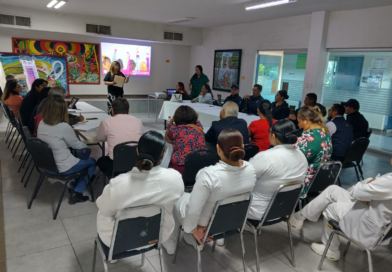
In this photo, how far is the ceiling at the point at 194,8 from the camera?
5.08m

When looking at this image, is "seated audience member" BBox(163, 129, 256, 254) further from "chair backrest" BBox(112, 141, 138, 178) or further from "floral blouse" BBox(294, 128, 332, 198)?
"chair backrest" BBox(112, 141, 138, 178)

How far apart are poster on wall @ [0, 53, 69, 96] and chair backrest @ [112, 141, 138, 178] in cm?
561

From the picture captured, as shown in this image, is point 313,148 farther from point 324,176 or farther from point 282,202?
point 282,202

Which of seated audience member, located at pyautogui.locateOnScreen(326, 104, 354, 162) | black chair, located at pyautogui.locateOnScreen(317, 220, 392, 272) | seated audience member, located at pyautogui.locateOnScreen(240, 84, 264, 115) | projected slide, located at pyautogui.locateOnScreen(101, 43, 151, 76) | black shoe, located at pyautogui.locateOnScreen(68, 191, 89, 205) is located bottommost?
black shoe, located at pyautogui.locateOnScreen(68, 191, 89, 205)

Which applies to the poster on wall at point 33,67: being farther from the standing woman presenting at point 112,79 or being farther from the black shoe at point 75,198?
the black shoe at point 75,198

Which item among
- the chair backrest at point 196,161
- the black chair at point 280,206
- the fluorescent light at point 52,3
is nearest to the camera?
the black chair at point 280,206

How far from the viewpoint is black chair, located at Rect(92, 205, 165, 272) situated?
1.50 metres

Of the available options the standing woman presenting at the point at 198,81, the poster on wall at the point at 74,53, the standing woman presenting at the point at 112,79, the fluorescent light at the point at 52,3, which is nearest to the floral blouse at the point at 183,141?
the standing woman presenting at the point at 112,79

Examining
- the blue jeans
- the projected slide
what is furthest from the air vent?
the blue jeans

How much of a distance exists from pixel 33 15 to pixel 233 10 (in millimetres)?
4672

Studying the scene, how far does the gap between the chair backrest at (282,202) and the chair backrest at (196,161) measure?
70 cm

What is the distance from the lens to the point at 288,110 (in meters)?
5.03

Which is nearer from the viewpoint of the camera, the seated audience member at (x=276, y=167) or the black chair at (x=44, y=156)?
the seated audience member at (x=276, y=167)

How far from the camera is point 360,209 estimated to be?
192 centimetres
